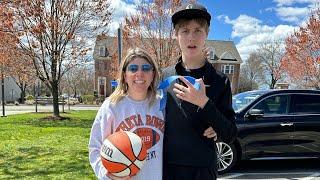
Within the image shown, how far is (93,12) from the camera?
19.9m

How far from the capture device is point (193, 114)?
238cm

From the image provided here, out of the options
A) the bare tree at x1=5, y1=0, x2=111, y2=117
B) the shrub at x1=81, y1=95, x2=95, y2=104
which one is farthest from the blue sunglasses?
the shrub at x1=81, y1=95, x2=95, y2=104

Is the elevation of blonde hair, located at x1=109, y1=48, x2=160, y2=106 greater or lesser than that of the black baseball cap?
lesser

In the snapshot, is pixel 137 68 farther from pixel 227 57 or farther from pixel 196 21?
pixel 227 57

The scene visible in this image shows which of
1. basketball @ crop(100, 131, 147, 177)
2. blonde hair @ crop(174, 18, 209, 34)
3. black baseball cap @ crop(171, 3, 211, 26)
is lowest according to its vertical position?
basketball @ crop(100, 131, 147, 177)

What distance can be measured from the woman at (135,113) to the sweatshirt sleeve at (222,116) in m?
0.39

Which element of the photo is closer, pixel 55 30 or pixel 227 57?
pixel 55 30

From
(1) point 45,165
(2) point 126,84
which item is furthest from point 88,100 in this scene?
(2) point 126,84

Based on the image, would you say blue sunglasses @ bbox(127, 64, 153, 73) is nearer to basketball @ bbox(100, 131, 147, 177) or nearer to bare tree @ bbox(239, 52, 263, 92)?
basketball @ bbox(100, 131, 147, 177)

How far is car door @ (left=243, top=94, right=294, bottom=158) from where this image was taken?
759cm

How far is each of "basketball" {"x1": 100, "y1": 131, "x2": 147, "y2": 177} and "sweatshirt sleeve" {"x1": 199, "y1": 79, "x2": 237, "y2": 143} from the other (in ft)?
1.45

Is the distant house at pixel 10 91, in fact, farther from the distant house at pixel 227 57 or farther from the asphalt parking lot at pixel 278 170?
the asphalt parking lot at pixel 278 170

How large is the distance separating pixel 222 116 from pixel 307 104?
6395 millimetres

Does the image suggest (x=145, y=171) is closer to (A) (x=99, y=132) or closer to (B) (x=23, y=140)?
(A) (x=99, y=132)
